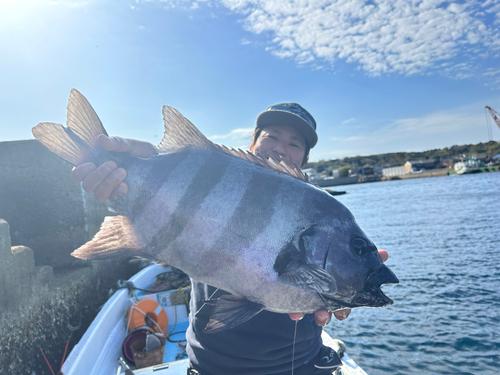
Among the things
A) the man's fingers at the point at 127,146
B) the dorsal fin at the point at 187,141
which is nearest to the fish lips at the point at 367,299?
the dorsal fin at the point at 187,141

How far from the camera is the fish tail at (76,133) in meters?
1.87

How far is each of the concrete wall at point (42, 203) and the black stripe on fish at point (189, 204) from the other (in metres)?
4.46

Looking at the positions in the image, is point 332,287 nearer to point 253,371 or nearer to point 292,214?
point 292,214

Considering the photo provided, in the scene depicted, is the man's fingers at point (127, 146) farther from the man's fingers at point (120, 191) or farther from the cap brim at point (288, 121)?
the cap brim at point (288, 121)

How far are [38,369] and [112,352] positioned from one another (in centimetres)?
89

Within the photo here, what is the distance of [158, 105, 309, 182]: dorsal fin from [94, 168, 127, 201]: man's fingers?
318 millimetres

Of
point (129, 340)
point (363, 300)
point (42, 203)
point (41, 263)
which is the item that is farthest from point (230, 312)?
point (42, 203)

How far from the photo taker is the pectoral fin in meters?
1.65

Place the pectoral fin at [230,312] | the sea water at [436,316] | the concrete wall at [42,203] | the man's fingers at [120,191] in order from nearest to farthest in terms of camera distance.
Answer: the pectoral fin at [230,312], the man's fingers at [120,191], the concrete wall at [42,203], the sea water at [436,316]

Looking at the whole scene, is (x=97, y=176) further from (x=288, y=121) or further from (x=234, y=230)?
(x=288, y=121)

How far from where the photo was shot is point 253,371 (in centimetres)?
196

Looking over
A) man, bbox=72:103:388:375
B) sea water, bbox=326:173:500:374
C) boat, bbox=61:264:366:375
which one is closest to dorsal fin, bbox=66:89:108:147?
man, bbox=72:103:388:375

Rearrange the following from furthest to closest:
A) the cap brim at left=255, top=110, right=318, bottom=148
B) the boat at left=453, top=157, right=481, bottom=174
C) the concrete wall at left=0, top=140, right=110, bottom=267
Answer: the boat at left=453, top=157, right=481, bottom=174 < the concrete wall at left=0, top=140, right=110, bottom=267 < the cap brim at left=255, top=110, right=318, bottom=148

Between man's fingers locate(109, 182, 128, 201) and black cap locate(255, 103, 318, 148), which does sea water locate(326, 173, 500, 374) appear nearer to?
black cap locate(255, 103, 318, 148)
